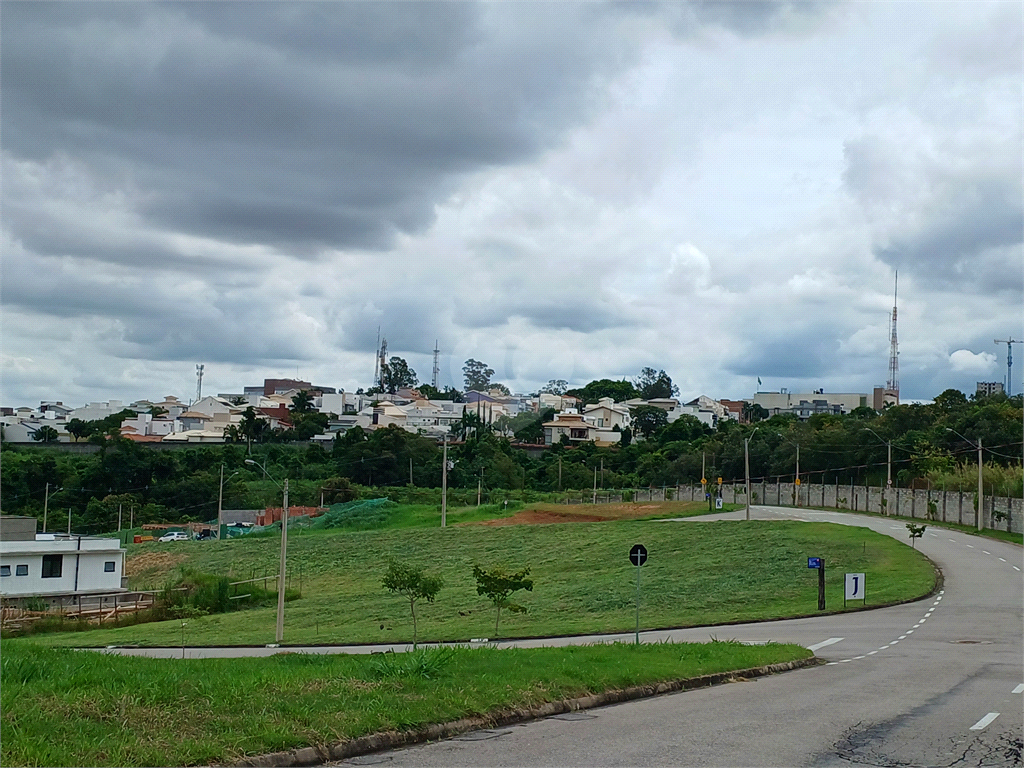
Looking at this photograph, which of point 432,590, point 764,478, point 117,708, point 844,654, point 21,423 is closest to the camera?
point 117,708

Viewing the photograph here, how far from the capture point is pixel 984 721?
14.2m

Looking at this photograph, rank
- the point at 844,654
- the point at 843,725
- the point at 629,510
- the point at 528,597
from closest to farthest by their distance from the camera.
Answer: the point at 843,725
the point at 844,654
the point at 528,597
the point at 629,510

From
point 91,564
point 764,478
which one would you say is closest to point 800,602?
point 91,564

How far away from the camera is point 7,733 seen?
30.5 feet

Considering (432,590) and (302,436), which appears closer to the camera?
(432,590)

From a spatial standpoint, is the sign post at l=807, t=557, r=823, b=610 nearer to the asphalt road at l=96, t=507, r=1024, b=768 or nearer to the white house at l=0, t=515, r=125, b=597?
the asphalt road at l=96, t=507, r=1024, b=768

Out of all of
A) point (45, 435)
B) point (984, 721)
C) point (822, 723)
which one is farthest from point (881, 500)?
point (45, 435)

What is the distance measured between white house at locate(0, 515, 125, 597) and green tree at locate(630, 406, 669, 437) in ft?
413

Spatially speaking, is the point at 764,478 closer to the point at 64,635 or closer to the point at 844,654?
the point at 64,635

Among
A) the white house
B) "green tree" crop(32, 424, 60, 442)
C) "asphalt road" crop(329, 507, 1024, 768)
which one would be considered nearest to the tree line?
"green tree" crop(32, 424, 60, 442)

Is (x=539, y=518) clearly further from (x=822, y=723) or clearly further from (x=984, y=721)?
(x=822, y=723)

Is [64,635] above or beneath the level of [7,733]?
beneath

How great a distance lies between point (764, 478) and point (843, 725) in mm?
105175

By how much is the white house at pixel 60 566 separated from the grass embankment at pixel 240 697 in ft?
150
